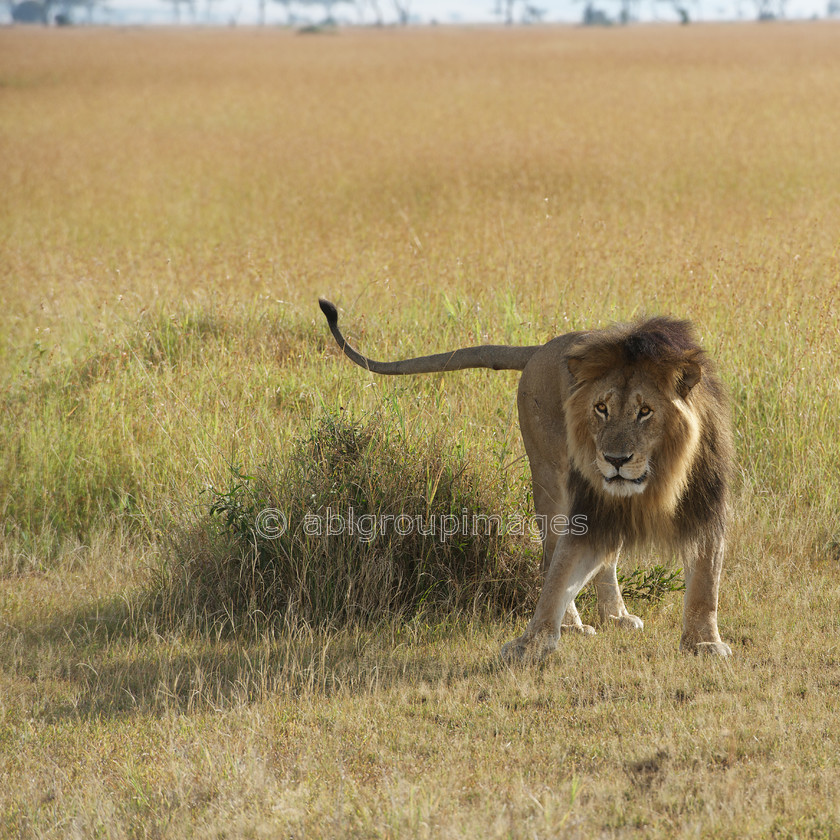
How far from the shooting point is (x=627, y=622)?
4.21 m

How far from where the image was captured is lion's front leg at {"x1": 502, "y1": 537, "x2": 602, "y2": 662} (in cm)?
370

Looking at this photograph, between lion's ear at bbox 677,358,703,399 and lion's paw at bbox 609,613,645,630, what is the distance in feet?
3.97

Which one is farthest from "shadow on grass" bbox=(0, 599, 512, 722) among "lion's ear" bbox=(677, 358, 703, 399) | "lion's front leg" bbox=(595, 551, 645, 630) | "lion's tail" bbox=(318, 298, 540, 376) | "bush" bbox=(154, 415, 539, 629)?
"lion's ear" bbox=(677, 358, 703, 399)

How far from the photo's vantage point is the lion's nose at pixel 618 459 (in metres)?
3.27

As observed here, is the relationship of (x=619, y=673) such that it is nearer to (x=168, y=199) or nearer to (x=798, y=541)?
(x=798, y=541)

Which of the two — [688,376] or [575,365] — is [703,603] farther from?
[575,365]

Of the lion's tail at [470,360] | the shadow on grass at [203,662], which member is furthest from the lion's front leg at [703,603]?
the lion's tail at [470,360]

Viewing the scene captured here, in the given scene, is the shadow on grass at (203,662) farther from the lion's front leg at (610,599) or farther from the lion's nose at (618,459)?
the lion's nose at (618,459)

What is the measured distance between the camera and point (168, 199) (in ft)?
45.2

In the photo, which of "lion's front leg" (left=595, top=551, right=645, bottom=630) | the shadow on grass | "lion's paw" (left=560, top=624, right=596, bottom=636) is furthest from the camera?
"lion's front leg" (left=595, top=551, right=645, bottom=630)

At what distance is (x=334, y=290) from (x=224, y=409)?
2.46 meters

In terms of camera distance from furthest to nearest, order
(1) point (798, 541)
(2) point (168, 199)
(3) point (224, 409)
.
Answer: (2) point (168, 199) < (3) point (224, 409) < (1) point (798, 541)

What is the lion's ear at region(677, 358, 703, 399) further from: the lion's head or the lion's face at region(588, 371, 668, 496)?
the lion's face at region(588, 371, 668, 496)

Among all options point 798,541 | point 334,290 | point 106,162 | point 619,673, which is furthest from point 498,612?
point 106,162
